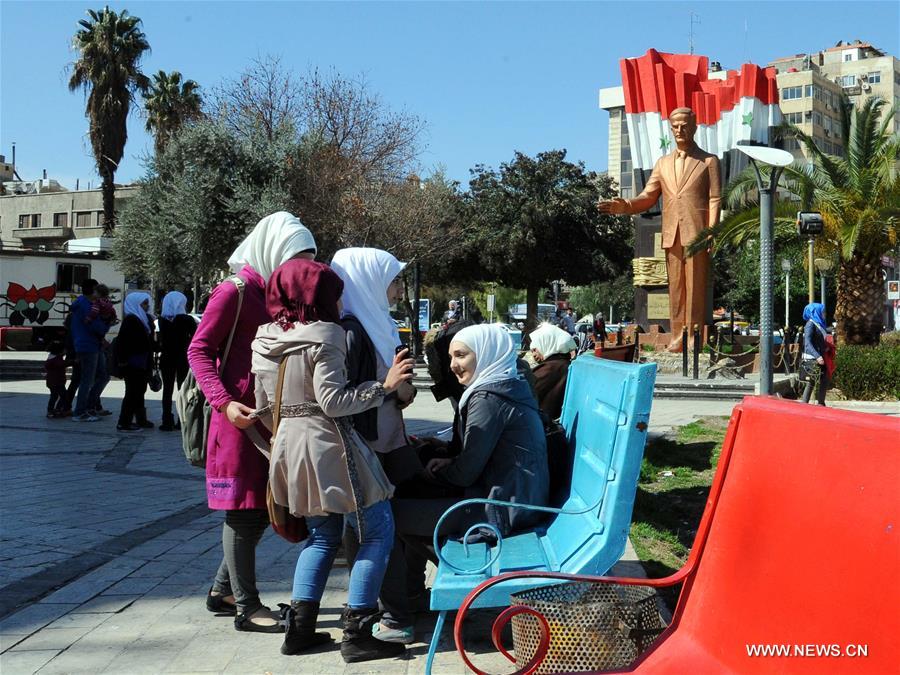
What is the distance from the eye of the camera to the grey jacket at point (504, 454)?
12.2ft

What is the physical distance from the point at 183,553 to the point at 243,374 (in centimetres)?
185

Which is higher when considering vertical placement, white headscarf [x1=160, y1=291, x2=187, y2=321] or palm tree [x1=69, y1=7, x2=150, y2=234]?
palm tree [x1=69, y1=7, x2=150, y2=234]

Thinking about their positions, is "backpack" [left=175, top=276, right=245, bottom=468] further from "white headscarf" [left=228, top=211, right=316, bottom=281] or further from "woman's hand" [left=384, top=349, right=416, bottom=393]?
"woman's hand" [left=384, top=349, right=416, bottom=393]

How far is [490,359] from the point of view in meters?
3.84

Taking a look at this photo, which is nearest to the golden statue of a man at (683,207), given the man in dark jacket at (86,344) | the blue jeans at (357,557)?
the man in dark jacket at (86,344)

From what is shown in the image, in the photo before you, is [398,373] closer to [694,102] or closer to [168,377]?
[168,377]

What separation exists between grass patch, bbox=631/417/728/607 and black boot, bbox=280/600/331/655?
Answer: 5.40 ft

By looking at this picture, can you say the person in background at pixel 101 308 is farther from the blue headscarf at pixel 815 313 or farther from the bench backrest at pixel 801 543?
the bench backrest at pixel 801 543

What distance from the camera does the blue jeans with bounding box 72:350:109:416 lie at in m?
11.7

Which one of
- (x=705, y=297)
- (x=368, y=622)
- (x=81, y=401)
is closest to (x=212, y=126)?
(x=705, y=297)

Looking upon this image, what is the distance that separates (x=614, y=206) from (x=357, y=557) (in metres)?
20.8

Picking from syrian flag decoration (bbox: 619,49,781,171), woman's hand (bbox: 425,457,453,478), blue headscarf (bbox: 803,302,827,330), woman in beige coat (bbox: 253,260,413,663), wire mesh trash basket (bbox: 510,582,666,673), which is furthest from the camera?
syrian flag decoration (bbox: 619,49,781,171)

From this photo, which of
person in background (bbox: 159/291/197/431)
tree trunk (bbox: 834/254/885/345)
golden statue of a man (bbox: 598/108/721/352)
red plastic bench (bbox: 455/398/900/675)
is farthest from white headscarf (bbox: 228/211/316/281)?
golden statue of a man (bbox: 598/108/721/352)

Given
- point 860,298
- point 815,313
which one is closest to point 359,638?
point 815,313
